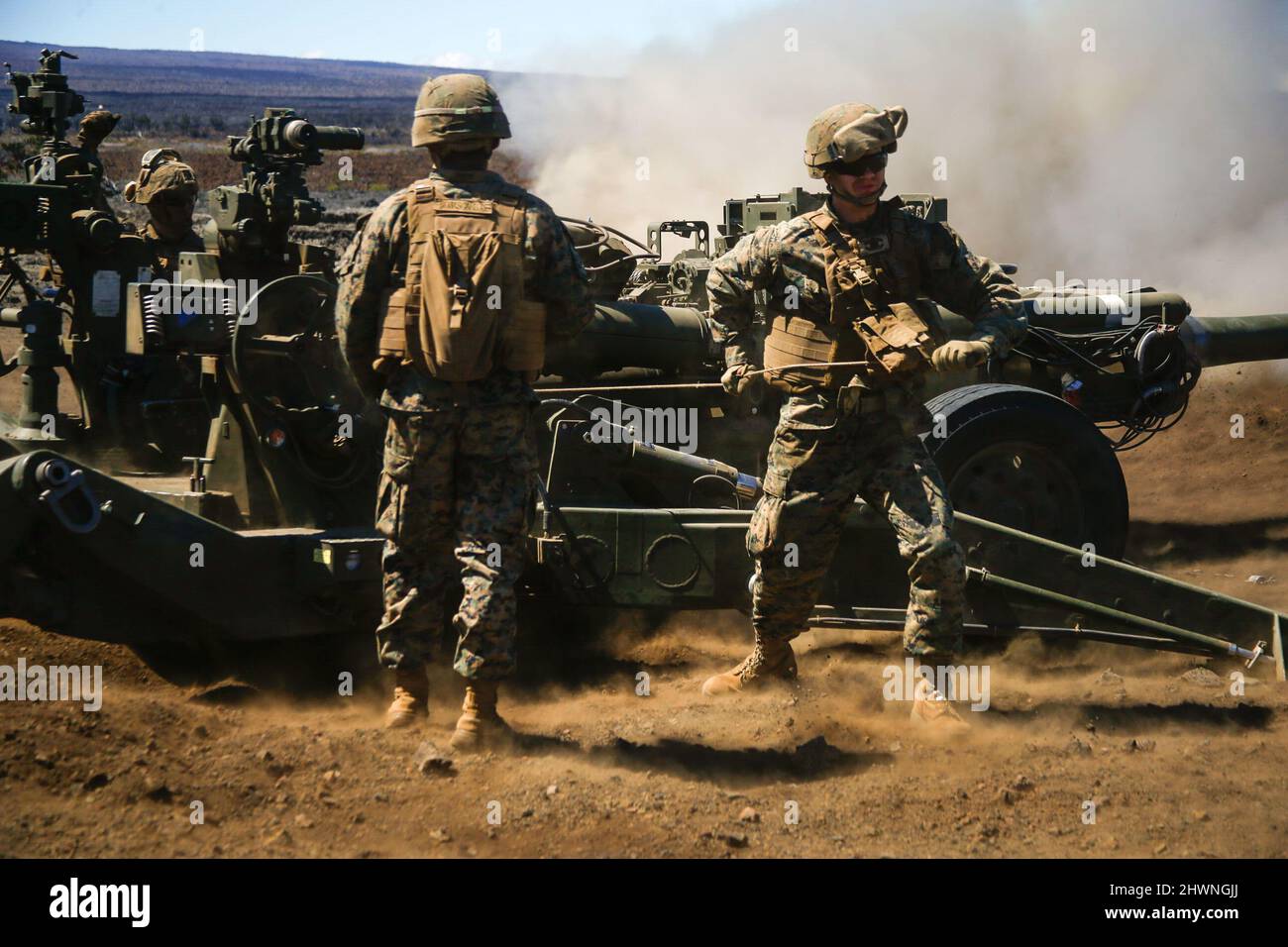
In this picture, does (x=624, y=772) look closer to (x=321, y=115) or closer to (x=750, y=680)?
(x=750, y=680)

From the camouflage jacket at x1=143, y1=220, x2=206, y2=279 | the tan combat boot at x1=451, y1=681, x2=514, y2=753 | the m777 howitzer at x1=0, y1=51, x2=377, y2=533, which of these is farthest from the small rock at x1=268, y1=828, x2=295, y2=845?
the camouflage jacket at x1=143, y1=220, x2=206, y2=279

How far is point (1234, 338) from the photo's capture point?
872 centimetres

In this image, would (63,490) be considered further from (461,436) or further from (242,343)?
(461,436)

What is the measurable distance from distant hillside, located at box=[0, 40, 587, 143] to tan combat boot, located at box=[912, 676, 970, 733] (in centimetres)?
2153

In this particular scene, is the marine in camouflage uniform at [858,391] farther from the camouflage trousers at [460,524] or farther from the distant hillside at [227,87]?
the distant hillside at [227,87]

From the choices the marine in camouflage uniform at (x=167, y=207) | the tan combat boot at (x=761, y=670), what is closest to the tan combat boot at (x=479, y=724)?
the tan combat boot at (x=761, y=670)

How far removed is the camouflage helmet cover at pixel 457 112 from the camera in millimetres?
4680

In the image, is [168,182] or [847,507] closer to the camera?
[847,507]

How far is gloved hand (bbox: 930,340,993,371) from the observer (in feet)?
15.9

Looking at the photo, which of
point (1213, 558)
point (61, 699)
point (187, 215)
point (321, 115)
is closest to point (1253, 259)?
point (1213, 558)

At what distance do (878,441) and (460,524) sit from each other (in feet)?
4.71

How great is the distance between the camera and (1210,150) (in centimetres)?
1931

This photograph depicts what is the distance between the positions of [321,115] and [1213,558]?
48301 millimetres

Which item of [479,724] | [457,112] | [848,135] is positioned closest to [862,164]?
[848,135]
